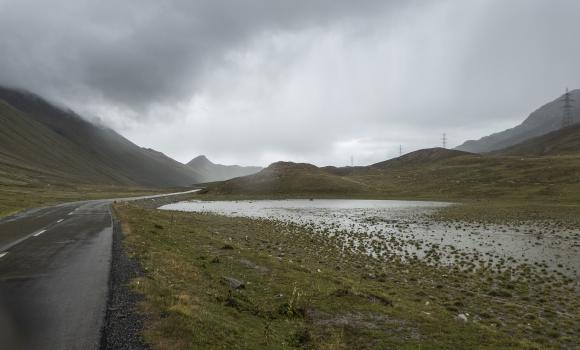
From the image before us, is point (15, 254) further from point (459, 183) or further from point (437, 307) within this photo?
point (459, 183)

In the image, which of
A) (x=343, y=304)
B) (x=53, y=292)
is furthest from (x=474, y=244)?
(x=53, y=292)

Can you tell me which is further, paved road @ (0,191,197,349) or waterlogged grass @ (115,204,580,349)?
waterlogged grass @ (115,204,580,349)

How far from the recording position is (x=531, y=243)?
33.2m

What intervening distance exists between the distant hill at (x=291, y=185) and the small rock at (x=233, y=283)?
137 metres

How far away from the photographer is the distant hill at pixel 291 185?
157000 mm

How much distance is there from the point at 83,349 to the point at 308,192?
147469 mm

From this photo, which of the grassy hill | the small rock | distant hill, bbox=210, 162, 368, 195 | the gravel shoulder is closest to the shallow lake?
the small rock

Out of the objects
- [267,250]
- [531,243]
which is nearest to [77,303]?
[267,250]

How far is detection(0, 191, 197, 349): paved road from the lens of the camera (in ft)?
32.7

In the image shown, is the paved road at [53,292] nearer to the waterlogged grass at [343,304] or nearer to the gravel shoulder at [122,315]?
the gravel shoulder at [122,315]

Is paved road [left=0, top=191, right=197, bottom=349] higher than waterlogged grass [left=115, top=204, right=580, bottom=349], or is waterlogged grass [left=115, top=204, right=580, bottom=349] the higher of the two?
paved road [left=0, top=191, right=197, bottom=349]

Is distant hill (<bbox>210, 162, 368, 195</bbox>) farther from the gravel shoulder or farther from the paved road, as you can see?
the gravel shoulder

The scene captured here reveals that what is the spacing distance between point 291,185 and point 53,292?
503 ft

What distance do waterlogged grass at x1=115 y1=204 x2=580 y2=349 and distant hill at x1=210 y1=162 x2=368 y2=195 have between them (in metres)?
131
